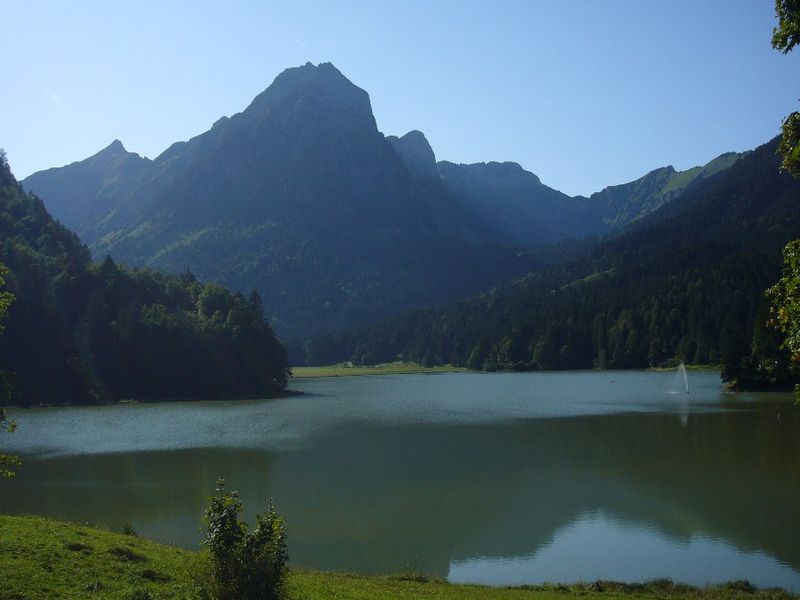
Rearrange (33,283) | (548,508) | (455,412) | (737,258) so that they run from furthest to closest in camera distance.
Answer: (737,258) → (33,283) → (455,412) → (548,508)

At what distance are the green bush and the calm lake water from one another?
42.5 ft

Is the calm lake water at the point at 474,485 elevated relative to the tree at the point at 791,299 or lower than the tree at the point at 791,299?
lower

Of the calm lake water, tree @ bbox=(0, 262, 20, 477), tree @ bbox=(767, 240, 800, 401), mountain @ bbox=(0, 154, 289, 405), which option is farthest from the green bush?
mountain @ bbox=(0, 154, 289, 405)

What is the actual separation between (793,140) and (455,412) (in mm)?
71076

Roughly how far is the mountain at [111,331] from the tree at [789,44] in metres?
105

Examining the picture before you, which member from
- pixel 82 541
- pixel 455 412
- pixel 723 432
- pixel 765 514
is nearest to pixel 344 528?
pixel 82 541

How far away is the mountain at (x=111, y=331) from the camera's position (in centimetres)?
10599

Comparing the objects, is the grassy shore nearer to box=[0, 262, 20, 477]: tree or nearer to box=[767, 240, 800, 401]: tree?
box=[0, 262, 20, 477]: tree

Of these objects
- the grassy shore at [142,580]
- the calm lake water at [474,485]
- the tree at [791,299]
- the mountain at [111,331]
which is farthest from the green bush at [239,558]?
the mountain at [111,331]

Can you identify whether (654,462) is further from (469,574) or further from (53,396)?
(53,396)

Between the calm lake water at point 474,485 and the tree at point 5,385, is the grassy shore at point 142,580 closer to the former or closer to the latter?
the tree at point 5,385

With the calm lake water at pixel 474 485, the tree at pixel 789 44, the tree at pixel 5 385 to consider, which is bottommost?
the calm lake water at pixel 474 485

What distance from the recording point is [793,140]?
15102mm

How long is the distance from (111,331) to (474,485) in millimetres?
94062
